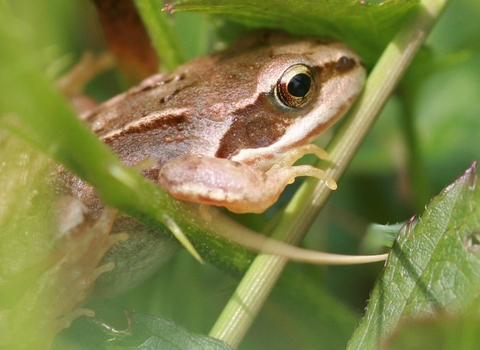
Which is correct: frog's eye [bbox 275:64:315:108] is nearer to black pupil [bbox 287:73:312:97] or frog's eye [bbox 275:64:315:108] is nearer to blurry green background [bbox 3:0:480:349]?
black pupil [bbox 287:73:312:97]

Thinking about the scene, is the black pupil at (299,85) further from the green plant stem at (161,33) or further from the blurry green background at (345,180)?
the green plant stem at (161,33)

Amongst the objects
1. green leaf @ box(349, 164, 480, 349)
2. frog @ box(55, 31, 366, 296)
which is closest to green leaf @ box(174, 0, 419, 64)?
frog @ box(55, 31, 366, 296)

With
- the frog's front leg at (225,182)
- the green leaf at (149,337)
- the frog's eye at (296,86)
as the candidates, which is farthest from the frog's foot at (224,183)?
the green leaf at (149,337)

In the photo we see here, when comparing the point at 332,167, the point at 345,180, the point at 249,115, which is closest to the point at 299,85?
the point at 249,115

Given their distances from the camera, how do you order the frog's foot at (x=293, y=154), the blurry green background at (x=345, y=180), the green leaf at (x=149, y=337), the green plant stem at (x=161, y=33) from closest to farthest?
1. the green leaf at (x=149, y=337)
2. the frog's foot at (x=293, y=154)
3. the blurry green background at (x=345, y=180)
4. the green plant stem at (x=161, y=33)

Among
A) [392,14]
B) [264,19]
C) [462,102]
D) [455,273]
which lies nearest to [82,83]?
[264,19]

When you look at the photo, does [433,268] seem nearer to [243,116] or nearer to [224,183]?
[224,183]
